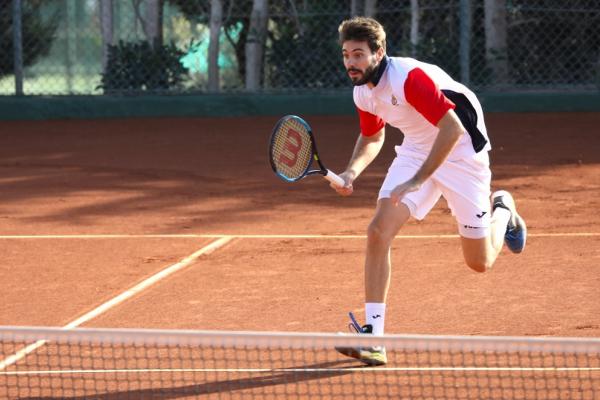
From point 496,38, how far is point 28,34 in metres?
5.96

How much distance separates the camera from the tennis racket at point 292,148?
18.2 ft

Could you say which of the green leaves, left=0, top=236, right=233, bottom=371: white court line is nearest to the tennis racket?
left=0, top=236, right=233, bottom=371: white court line

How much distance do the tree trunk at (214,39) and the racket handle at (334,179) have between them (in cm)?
914

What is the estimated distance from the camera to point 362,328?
5340 millimetres

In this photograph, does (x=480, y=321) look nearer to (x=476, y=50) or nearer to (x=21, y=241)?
(x=21, y=241)

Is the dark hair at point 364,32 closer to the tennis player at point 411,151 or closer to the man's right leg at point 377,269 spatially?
the tennis player at point 411,151

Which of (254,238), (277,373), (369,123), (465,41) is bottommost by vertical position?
(277,373)

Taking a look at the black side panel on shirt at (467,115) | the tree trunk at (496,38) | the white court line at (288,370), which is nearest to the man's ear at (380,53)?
the black side panel on shirt at (467,115)

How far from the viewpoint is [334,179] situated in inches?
209

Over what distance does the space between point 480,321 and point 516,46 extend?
8565mm

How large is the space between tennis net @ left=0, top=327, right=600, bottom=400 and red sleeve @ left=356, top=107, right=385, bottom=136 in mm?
1070

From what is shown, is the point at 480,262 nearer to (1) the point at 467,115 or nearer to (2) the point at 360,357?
(1) the point at 467,115

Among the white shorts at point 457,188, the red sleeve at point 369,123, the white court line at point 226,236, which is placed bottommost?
the white court line at point 226,236

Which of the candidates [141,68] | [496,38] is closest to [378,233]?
[496,38]
